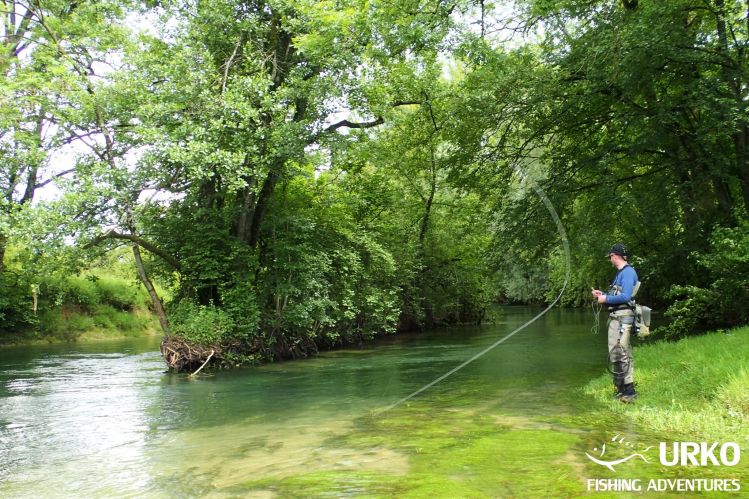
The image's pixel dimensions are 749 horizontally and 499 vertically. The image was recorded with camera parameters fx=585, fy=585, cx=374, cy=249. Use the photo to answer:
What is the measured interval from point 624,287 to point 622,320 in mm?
437

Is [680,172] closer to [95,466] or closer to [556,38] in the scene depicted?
[556,38]

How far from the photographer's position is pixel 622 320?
303 inches

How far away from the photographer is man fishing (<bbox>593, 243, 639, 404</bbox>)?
7.60 metres

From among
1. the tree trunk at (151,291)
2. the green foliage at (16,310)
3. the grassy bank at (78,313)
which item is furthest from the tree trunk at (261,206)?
the green foliage at (16,310)

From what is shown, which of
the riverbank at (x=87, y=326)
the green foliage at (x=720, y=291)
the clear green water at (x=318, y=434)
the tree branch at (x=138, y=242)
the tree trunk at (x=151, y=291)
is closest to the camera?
the clear green water at (x=318, y=434)

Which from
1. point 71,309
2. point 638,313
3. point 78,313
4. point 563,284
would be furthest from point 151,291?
Answer: point 78,313

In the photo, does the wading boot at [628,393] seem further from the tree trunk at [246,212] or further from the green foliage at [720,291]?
the tree trunk at [246,212]

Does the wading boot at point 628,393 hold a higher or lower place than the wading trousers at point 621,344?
lower

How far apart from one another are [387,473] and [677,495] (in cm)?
235

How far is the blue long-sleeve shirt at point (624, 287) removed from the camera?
7602 mm

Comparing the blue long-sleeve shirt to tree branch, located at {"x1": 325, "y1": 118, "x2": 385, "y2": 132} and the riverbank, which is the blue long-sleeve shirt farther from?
the riverbank

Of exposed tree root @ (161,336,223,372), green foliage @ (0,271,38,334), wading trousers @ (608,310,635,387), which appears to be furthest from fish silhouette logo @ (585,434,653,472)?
green foliage @ (0,271,38,334)

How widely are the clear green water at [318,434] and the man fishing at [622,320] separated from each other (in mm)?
491

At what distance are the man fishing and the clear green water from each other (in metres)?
0.49
